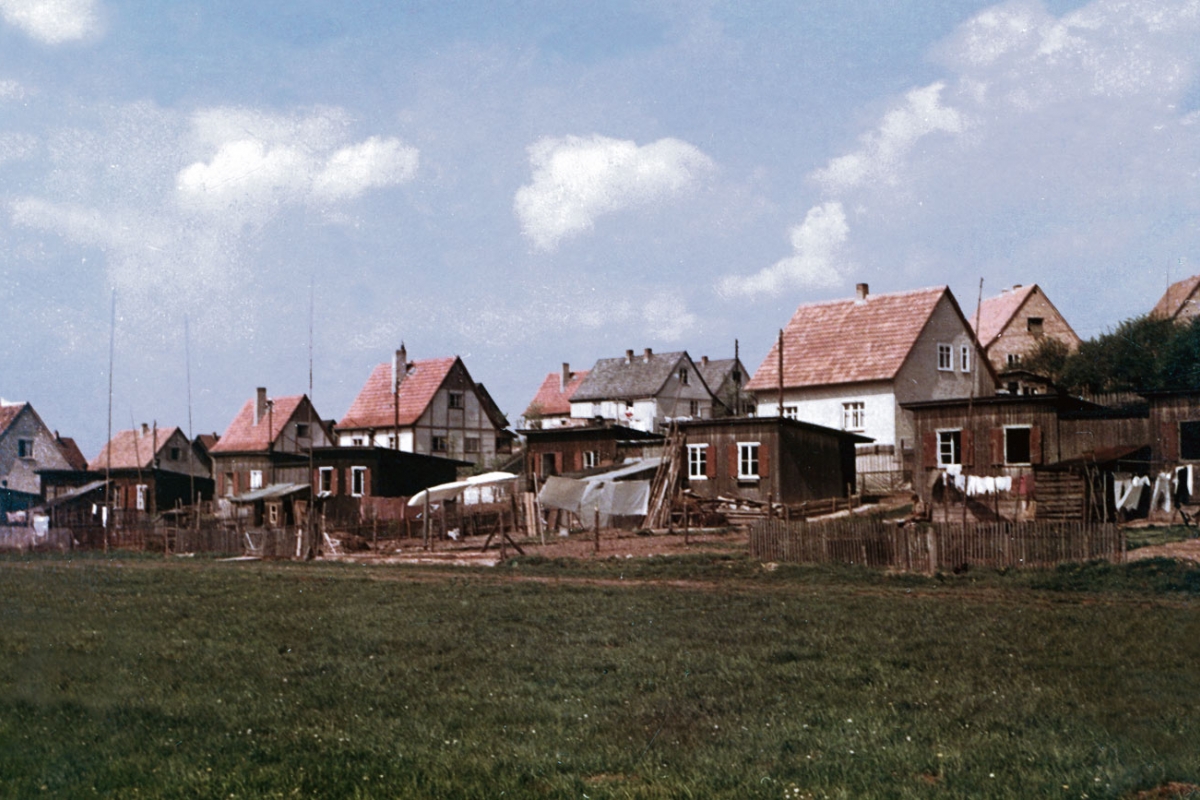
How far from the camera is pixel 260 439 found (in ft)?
241

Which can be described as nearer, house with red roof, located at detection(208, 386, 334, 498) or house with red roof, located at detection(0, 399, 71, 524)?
house with red roof, located at detection(0, 399, 71, 524)

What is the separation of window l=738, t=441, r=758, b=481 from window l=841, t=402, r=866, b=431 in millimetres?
9503

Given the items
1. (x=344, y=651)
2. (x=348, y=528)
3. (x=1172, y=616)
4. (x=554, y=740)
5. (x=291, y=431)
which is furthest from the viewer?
(x=291, y=431)

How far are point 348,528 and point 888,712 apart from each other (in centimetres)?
3100

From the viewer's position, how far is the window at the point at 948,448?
38256mm

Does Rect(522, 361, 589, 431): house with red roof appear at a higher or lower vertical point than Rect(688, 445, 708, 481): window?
higher

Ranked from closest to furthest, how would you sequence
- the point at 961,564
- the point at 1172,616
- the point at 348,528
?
the point at 1172,616 < the point at 961,564 < the point at 348,528

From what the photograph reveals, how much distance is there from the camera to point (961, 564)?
71.6ft

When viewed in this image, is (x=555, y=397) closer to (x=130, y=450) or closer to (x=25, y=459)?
(x=130, y=450)

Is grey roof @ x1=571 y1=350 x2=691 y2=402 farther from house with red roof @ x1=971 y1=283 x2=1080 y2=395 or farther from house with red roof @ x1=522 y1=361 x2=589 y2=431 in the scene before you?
house with red roof @ x1=971 y1=283 x2=1080 y2=395

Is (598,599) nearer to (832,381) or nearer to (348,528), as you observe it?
(348,528)

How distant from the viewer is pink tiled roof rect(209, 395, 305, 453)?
7319 cm

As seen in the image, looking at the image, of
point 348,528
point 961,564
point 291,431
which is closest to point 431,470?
point 291,431

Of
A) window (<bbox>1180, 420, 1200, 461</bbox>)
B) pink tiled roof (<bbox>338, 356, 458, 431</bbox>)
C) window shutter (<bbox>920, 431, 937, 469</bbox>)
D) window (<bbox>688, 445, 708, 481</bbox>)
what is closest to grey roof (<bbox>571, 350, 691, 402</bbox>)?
pink tiled roof (<bbox>338, 356, 458, 431</bbox>)
